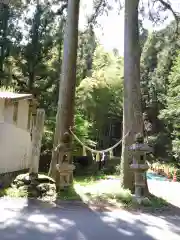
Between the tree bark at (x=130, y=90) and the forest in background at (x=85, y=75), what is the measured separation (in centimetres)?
232

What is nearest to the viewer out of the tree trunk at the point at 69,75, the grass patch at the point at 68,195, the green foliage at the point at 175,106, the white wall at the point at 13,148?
the grass patch at the point at 68,195

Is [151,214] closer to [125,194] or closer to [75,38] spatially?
[125,194]

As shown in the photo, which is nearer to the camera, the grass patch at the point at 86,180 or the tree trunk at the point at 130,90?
the tree trunk at the point at 130,90

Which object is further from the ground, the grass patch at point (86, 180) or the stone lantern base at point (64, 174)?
the stone lantern base at point (64, 174)

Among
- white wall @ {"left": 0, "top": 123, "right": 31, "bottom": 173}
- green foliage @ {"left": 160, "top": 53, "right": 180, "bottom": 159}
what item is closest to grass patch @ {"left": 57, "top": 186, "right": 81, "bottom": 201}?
white wall @ {"left": 0, "top": 123, "right": 31, "bottom": 173}

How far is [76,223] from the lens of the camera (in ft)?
24.6

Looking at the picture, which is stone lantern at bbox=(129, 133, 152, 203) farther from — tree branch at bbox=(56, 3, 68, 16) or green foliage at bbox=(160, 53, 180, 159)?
green foliage at bbox=(160, 53, 180, 159)

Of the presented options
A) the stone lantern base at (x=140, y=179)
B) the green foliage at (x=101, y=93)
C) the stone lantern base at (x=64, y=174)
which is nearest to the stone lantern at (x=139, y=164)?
the stone lantern base at (x=140, y=179)

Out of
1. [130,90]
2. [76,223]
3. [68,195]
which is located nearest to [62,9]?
[130,90]

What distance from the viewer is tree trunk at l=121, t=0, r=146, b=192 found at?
11766 millimetres

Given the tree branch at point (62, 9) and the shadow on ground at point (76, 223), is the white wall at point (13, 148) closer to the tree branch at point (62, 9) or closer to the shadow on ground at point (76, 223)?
the shadow on ground at point (76, 223)

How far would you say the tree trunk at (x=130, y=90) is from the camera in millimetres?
11766

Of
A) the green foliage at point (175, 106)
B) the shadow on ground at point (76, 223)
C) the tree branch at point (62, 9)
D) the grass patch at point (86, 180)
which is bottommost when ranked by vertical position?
the shadow on ground at point (76, 223)

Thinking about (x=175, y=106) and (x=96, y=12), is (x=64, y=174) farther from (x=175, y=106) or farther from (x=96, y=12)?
(x=175, y=106)
